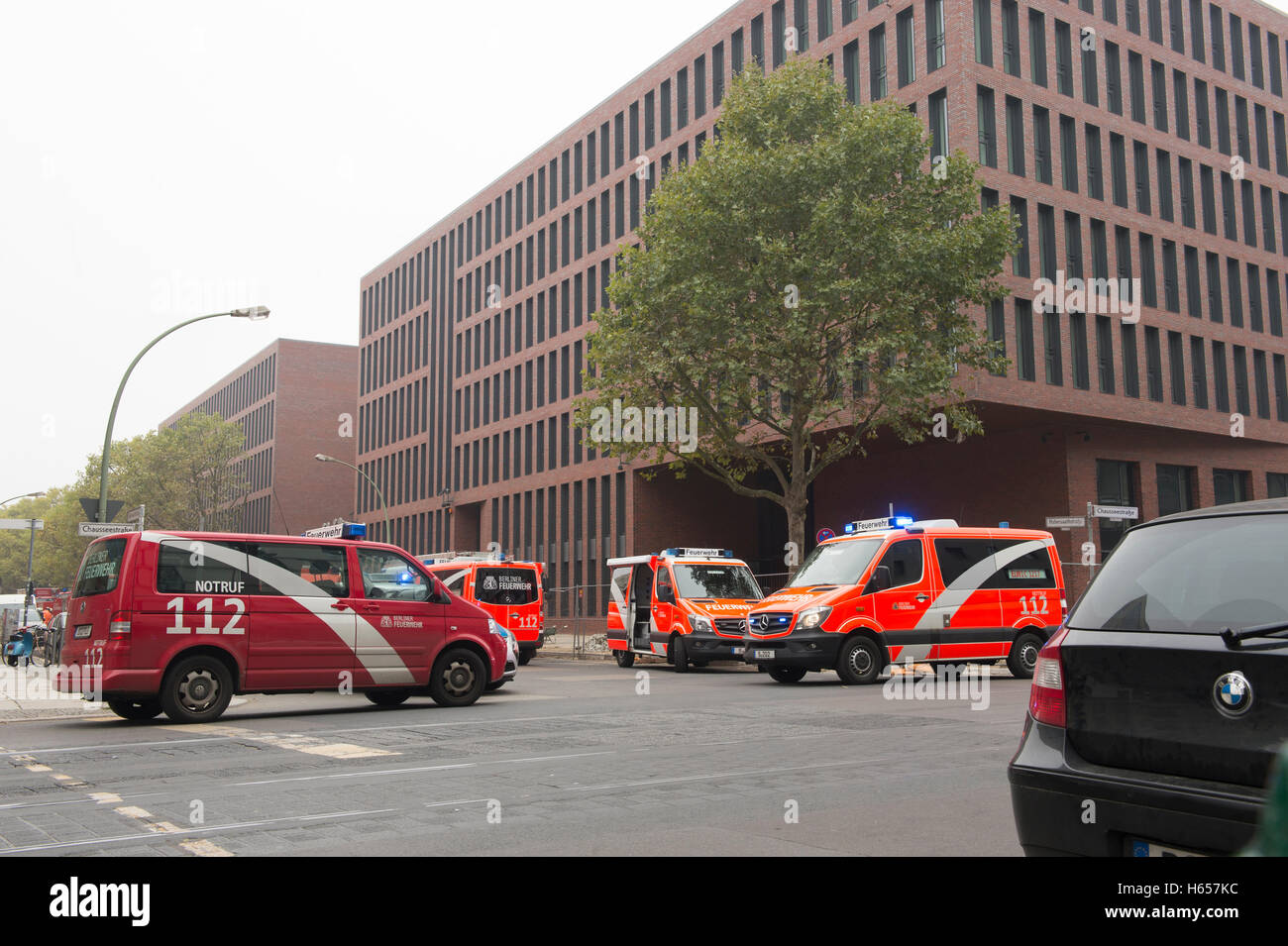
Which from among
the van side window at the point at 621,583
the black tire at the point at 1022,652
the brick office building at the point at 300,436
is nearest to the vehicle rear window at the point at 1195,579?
the black tire at the point at 1022,652

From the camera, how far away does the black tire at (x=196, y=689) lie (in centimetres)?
1201

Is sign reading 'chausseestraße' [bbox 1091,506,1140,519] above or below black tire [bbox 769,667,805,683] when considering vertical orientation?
above

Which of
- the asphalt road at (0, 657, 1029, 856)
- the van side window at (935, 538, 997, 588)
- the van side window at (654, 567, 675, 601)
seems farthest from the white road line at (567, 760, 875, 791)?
the van side window at (654, 567, 675, 601)

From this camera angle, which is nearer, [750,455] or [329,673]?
[329,673]

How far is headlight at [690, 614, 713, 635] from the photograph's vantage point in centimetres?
2236

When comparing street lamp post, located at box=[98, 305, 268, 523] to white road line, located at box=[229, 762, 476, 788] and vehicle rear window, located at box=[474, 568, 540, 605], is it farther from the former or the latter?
white road line, located at box=[229, 762, 476, 788]

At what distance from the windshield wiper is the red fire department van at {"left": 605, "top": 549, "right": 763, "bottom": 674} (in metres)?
18.6

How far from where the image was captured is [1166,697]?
3.53 metres

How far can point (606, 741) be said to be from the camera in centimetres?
1009
